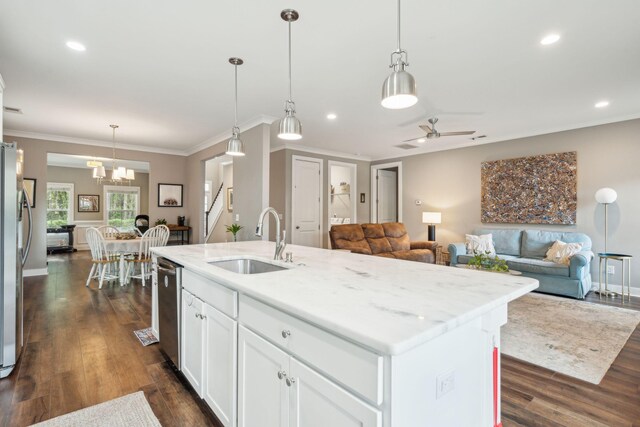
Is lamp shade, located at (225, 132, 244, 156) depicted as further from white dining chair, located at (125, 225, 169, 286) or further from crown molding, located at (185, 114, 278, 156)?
white dining chair, located at (125, 225, 169, 286)

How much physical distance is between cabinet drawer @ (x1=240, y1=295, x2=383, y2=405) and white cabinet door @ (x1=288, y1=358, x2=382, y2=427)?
0.03m

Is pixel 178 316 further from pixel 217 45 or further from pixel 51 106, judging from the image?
pixel 51 106

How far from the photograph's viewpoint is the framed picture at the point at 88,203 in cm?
966

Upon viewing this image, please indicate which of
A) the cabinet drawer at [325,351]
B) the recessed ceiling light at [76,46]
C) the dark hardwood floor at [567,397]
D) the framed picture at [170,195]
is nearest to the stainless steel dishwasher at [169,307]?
the cabinet drawer at [325,351]

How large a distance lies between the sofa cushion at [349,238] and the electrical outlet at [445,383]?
4.28 meters

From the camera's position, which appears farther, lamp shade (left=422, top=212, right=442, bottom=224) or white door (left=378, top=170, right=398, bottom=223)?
white door (left=378, top=170, right=398, bottom=223)

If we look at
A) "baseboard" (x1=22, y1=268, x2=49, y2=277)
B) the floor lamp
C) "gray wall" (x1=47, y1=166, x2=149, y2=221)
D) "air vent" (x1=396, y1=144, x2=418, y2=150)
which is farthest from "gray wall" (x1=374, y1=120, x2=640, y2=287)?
"gray wall" (x1=47, y1=166, x2=149, y2=221)

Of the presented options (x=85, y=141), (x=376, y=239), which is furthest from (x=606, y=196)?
(x=85, y=141)

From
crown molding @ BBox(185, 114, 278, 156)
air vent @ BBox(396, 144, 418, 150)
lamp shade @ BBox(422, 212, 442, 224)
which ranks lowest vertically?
lamp shade @ BBox(422, 212, 442, 224)

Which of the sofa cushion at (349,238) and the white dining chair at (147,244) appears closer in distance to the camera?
the white dining chair at (147,244)

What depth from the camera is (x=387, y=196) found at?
27.7 feet

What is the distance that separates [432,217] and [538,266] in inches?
90.0

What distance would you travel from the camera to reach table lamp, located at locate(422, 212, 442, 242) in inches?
257

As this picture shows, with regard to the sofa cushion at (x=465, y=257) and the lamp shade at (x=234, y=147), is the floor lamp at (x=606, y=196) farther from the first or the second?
the lamp shade at (x=234, y=147)
